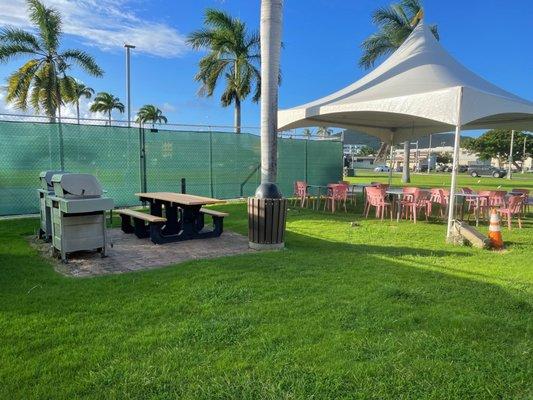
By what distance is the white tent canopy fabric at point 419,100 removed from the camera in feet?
25.4

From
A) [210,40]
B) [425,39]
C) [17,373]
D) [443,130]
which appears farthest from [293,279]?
[210,40]

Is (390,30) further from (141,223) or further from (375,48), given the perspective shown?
(141,223)

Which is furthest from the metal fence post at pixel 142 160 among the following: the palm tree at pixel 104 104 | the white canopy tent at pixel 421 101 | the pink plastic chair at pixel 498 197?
the palm tree at pixel 104 104

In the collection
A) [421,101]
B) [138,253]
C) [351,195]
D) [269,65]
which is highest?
[269,65]

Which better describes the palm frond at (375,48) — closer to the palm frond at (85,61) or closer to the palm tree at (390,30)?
the palm tree at (390,30)

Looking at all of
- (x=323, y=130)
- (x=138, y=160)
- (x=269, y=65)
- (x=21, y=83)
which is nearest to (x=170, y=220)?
(x=269, y=65)

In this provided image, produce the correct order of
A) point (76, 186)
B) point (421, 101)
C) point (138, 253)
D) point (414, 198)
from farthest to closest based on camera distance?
point (414, 198) → point (421, 101) → point (138, 253) → point (76, 186)

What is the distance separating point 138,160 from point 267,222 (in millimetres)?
5712

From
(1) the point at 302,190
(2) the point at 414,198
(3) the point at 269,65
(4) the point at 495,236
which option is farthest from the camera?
(1) the point at 302,190

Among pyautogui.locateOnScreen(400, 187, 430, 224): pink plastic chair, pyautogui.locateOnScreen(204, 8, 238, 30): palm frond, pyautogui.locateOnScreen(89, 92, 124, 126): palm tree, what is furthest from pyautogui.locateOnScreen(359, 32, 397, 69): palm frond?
pyautogui.locateOnScreen(89, 92, 124, 126): palm tree

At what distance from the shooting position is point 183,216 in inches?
291

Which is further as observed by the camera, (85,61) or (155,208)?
(85,61)

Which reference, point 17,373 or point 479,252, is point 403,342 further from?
point 479,252

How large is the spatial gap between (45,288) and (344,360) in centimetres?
333
